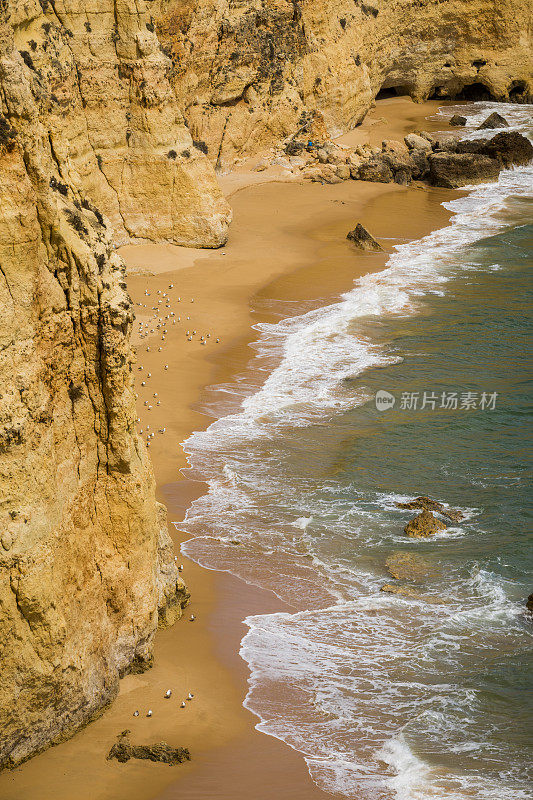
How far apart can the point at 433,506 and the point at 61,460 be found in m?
6.97

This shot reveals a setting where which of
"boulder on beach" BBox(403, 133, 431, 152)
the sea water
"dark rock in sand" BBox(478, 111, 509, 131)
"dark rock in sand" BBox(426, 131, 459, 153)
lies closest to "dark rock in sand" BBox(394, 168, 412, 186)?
"boulder on beach" BBox(403, 133, 431, 152)

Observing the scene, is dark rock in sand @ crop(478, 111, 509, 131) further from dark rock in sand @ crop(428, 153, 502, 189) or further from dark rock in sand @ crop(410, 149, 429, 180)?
dark rock in sand @ crop(410, 149, 429, 180)

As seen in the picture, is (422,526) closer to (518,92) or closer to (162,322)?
(162,322)

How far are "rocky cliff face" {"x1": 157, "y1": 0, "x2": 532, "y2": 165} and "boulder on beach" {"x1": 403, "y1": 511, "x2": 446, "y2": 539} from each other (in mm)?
20942

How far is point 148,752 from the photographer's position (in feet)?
27.1

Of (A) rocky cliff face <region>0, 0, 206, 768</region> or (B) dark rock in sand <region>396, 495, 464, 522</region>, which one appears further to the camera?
(B) dark rock in sand <region>396, 495, 464, 522</region>

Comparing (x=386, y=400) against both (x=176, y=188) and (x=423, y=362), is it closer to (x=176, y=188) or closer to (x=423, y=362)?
(x=423, y=362)

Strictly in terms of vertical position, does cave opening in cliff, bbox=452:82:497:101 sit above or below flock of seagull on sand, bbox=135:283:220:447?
above

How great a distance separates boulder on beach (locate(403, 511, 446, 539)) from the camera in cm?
1311

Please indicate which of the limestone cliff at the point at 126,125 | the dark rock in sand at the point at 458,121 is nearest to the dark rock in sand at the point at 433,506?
the limestone cliff at the point at 126,125

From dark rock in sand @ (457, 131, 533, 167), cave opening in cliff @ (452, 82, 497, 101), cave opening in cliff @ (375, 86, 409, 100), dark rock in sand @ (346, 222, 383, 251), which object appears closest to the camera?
dark rock in sand @ (346, 222, 383, 251)

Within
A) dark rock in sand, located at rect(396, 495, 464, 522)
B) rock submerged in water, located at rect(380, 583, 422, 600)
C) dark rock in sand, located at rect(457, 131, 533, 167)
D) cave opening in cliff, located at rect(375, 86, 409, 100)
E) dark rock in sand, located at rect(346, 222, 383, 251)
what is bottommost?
rock submerged in water, located at rect(380, 583, 422, 600)

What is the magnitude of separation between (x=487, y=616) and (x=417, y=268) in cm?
1532

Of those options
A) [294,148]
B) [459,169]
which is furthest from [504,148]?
[294,148]
